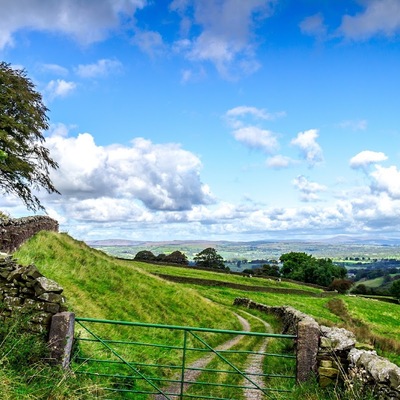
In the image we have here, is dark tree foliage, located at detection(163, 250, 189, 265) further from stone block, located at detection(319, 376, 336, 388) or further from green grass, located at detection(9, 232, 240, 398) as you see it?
stone block, located at detection(319, 376, 336, 388)

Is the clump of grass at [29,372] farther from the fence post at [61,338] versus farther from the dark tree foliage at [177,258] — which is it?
the dark tree foliage at [177,258]

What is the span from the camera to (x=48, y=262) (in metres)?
21.1

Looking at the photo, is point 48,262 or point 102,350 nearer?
point 102,350

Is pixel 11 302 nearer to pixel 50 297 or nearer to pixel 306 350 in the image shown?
pixel 50 297

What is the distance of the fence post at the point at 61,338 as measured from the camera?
32.9 ft

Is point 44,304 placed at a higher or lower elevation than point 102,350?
higher

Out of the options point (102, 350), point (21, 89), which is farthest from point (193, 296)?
point (21, 89)

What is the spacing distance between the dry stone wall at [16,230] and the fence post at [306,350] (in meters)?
15.5

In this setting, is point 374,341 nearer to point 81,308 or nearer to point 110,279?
point 110,279

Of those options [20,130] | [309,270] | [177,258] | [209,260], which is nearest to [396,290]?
[309,270]

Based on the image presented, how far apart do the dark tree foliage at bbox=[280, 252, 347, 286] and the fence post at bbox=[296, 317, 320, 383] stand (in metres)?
102

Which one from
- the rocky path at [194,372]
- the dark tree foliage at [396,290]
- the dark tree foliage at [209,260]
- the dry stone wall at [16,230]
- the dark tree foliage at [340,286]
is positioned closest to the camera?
the rocky path at [194,372]

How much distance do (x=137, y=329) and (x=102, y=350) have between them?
16.9 ft

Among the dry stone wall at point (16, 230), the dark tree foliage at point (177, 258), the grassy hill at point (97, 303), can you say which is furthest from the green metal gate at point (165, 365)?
the dark tree foliage at point (177, 258)
